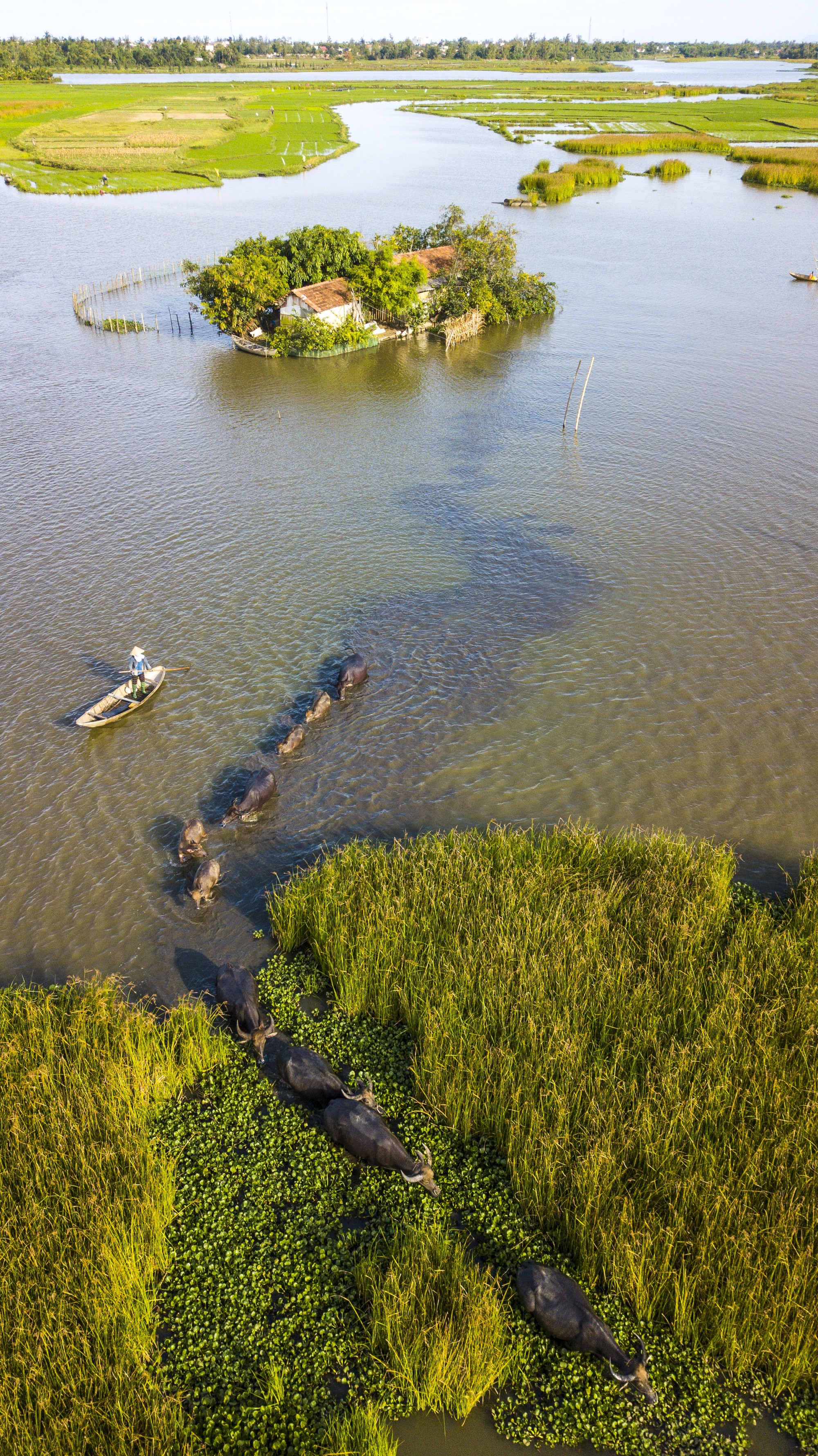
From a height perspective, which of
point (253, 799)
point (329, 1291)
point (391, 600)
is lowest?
point (329, 1291)

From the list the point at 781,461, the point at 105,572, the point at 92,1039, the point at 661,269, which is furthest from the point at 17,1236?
the point at 661,269

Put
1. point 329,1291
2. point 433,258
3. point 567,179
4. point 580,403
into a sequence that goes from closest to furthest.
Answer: point 329,1291 < point 580,403 < point 433,258 < point 567,179

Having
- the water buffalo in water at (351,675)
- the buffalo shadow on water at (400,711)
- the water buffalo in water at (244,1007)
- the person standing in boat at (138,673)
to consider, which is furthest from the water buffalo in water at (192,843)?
the water buffalo in water at (351,675)

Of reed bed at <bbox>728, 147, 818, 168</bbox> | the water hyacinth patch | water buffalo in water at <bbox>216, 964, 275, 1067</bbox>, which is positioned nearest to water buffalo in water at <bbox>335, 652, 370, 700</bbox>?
water buffalo in water at <bbox>216, 964, 275, 1067</bbox>

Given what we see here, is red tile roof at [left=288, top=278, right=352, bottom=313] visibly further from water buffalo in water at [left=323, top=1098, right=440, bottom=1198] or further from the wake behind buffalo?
water buffalo in water at [left=323, top=1098, right=440, bottom=1198]

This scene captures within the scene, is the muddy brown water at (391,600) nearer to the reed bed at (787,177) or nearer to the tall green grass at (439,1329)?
the tall green grass at (439,1329)

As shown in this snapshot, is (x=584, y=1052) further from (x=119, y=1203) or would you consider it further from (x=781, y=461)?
(x=781, y=461)

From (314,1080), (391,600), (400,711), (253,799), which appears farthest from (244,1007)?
(391,600)

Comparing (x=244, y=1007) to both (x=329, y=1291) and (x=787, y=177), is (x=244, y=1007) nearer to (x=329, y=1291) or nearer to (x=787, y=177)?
(x=329, y=1291)
